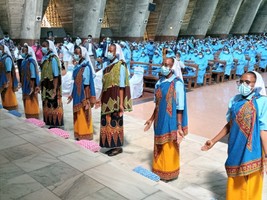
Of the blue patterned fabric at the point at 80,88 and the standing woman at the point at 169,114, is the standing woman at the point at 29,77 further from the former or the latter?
the standing woman at the point at 169,114

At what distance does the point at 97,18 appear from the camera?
19438mm

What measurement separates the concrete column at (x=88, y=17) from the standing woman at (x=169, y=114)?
1649 centimetres

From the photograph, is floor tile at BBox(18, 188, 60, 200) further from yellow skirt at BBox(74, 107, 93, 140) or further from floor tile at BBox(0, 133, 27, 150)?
yellow skirt at BBox(74, 107, 93, 140)

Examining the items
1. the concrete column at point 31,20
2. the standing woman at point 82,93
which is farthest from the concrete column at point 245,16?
the standing woman at point 82,93

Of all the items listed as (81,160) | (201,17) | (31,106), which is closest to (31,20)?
(31,106)

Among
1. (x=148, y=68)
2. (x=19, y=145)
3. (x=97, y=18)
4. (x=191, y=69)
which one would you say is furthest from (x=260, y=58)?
(x=19, y=145)

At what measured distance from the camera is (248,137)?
2869 millimetres

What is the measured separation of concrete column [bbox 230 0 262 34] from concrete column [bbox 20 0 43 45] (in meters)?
23.4

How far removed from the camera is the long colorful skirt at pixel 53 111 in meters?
5.78

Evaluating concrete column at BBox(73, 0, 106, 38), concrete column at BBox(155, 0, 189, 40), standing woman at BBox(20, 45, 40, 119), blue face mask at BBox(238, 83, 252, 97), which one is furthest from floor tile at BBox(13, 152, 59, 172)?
concrete column at BBox(155, 0, 189, 40)

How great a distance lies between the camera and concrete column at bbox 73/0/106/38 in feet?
62.5

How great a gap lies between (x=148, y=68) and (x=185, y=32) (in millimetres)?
19943

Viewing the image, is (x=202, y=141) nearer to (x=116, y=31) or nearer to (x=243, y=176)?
(x=243, y=176)

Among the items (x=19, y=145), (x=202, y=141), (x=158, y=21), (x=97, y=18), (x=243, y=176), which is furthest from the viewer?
(x=158, y=21)
